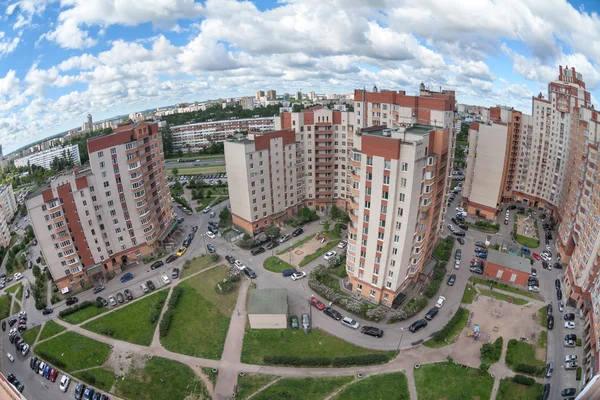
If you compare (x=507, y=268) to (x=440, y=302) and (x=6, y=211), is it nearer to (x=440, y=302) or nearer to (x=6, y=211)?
(x=440, y=302)

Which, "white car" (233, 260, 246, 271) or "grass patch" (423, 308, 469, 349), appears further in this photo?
"white car" (233, 260, 246, 271)

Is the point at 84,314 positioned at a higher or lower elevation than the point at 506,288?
lower

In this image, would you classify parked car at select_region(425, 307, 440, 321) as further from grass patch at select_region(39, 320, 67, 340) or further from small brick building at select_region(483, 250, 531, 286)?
grass patch at select_region(39, 320, 67, 340)

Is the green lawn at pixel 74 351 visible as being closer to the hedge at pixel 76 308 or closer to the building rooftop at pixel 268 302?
the hedge at pixel 76 308

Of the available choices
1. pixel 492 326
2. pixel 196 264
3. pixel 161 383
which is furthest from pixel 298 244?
pixel 492 326

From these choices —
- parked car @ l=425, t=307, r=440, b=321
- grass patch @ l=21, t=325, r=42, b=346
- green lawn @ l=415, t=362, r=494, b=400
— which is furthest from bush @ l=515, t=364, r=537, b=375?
grass patch @ l=21, t=325, r=42, b=346

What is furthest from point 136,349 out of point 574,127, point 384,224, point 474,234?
point 574,127

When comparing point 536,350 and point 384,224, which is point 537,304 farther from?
point 384,224
